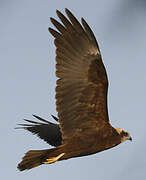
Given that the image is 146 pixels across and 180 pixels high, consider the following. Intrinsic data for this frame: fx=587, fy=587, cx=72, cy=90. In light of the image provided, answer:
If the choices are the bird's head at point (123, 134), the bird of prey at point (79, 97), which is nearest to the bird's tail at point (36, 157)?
the bird of prey at point (79, 97)

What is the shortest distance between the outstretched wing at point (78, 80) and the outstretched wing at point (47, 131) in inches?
59.3

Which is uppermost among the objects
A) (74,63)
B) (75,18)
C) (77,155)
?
(75,18)

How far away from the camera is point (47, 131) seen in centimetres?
1232

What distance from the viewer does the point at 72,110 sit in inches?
414

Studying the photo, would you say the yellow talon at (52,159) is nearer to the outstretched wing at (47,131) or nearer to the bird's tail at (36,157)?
the bird's tail at (36,157)

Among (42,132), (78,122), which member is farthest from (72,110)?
(42,132)

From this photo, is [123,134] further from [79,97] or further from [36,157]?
[36,157]

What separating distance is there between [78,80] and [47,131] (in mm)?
2222

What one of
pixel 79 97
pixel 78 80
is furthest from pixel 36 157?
pixel 78 80

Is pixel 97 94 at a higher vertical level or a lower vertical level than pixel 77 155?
higher

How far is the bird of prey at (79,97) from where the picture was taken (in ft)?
33.9

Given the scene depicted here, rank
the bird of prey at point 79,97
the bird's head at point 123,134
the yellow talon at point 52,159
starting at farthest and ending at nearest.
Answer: the bird's head at point 123,134 < the bird of prey at point 79,97 < the yellow talon at point 52,159

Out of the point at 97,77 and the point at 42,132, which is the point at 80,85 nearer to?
the point at 97,77

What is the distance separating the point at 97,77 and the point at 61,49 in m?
0.81
